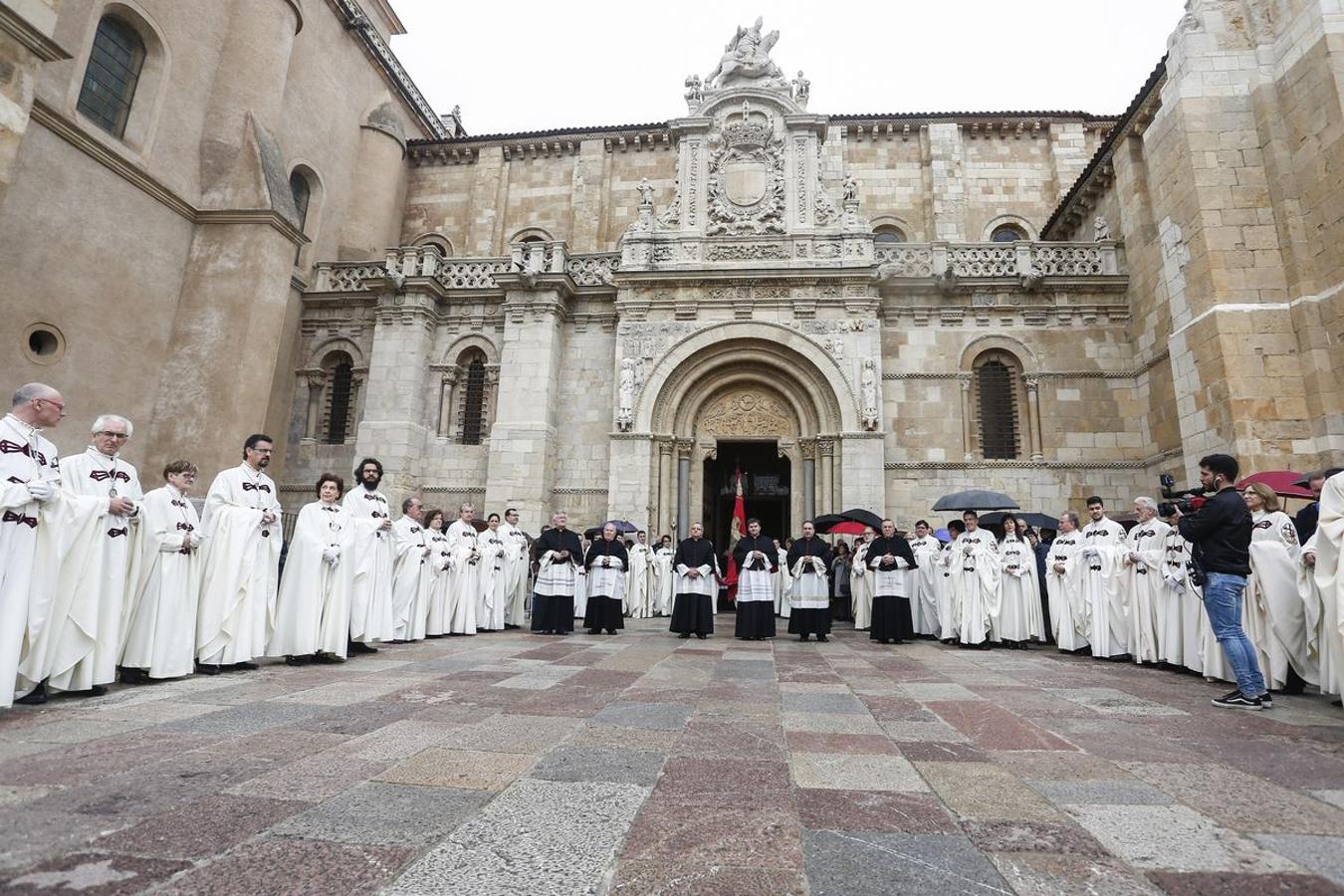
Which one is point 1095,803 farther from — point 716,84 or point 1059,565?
point 716,84

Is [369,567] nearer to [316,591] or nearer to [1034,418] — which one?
[316,591]

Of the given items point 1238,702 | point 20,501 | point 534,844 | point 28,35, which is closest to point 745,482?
point 1238,702

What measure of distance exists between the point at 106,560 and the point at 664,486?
11.8 metres

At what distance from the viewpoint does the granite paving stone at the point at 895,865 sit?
84.1 inches

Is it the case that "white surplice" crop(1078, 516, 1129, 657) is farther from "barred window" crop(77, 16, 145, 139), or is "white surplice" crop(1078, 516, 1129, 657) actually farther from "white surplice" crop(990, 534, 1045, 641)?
"barred window" crop(77, 16, 145, 139)

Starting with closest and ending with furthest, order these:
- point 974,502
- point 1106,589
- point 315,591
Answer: point 315,591 → point 1106,589 → point 974,502

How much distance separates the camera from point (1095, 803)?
300 cm

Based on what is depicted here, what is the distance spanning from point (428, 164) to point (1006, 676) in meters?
24.3

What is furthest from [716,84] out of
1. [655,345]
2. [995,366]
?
[995,366]

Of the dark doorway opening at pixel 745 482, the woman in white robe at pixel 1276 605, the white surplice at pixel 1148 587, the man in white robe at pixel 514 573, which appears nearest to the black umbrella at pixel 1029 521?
the white surplice at pixel 1148 587

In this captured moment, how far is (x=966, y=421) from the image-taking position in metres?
16.1

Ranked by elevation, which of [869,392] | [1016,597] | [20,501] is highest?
[869,392]

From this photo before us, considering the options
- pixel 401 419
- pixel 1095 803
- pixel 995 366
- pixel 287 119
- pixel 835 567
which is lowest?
pixel 1095 803

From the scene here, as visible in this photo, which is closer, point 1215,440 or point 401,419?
point 1215,440
